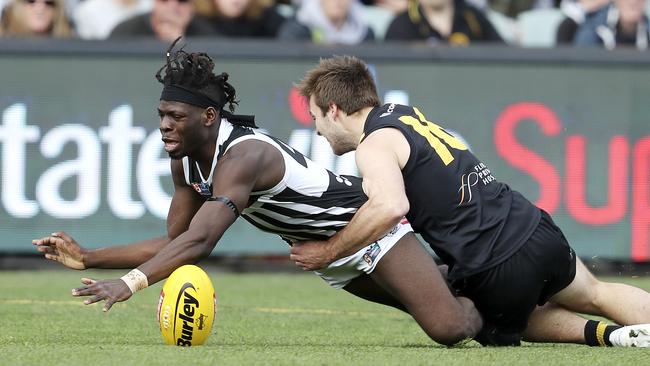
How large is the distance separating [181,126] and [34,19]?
6509mm

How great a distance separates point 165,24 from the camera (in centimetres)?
1391

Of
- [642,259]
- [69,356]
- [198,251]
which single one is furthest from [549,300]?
[642,259]

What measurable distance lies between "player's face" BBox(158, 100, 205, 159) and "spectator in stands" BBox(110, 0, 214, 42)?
20.7 ft

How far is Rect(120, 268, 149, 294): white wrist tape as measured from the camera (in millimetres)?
6930

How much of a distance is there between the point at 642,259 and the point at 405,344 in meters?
5.55

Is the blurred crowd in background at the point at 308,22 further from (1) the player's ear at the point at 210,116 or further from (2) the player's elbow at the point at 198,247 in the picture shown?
(2) the player's elbow at the point at 198,247

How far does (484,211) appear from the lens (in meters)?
7.84

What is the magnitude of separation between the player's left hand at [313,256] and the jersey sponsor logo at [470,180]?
81 centimetres

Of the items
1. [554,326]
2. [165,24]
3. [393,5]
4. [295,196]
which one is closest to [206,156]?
[295,196]

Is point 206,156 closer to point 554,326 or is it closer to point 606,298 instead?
point 554,326

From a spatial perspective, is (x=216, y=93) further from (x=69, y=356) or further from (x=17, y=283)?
(x=17, y=283)

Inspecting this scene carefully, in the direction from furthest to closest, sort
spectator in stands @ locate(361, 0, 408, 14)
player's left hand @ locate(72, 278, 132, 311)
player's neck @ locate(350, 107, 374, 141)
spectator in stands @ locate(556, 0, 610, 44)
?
spectator in stands @ locate(361, 0, 408, 14) → spectator in stands @ locate(556, 0, 610, 44) → player's neck @ locate(350, 107, 374, 141) → player's left hand @ locate(72, 278, 132, 311)

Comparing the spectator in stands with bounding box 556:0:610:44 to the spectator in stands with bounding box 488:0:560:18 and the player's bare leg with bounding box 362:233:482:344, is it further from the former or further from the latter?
the player's bare leg with bounding box 362:233:482:344

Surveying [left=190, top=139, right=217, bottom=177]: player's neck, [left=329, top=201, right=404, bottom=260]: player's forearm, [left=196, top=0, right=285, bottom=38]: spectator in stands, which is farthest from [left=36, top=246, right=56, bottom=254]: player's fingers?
[left=196, top=0, right=285, bottom=38]: spectator in stands
